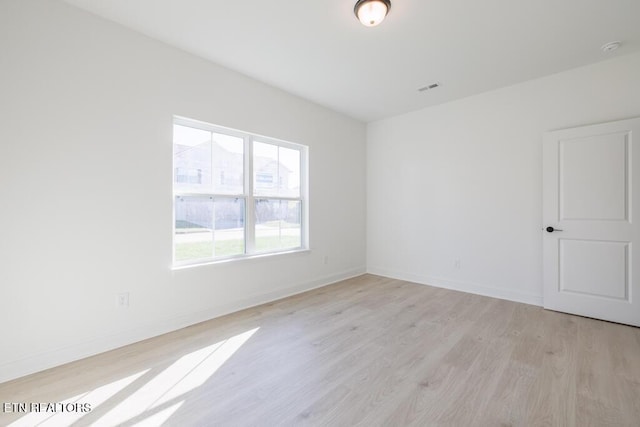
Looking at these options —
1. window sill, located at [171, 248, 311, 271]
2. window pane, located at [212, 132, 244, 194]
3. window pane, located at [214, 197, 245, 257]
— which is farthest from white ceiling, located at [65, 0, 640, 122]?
window sill, located at [171, 248, 311, 271]

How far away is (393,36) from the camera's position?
254 cm

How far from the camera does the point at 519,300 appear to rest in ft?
11.5

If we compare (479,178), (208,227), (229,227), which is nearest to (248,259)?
(229,227)

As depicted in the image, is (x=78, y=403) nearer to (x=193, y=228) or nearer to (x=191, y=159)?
(x=193, y=228)

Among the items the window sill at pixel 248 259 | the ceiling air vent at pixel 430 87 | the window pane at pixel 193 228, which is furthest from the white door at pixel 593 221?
the window pane at pixel 193 228

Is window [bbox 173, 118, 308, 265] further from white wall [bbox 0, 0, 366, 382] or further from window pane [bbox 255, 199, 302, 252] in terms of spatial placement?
white wall [bbox 0, 0, 366, 382]

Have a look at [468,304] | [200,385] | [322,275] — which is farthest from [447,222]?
[200,385]

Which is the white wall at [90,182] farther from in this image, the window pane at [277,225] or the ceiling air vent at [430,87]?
the ceiling air vent at [430,87]

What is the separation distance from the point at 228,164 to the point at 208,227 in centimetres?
78

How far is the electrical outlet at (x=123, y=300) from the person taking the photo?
2.39m

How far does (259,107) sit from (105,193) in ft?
6.29

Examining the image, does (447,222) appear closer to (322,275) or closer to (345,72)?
(322,275)

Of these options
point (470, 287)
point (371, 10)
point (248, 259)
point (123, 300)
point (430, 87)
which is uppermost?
point (430, 87)

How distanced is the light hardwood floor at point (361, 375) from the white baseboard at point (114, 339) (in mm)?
78
